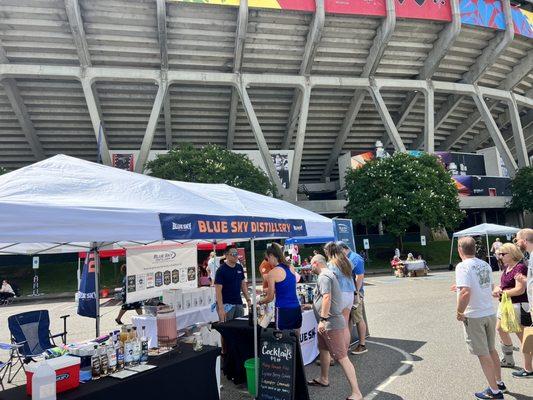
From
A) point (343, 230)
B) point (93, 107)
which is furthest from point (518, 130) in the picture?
point (93, 107)

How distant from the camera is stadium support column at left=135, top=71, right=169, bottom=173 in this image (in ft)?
97.2

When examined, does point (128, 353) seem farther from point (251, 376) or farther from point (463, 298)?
point (463, 298)

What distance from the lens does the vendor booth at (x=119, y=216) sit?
301cm

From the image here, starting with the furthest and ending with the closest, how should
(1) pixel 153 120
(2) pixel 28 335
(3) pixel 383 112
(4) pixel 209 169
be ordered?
(3) pixel 383 112, (1) pixel 153 120, (4) pixel 209 169, (2) pixel 28 335

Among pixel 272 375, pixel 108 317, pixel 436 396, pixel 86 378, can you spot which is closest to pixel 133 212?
pixel 86 378

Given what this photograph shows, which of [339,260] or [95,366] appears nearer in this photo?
[95,366]

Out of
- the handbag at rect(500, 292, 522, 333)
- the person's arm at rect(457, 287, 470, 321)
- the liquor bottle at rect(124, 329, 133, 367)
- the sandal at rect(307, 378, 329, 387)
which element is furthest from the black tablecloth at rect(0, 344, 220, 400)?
the handbag at rect(500, 292, 522, 333)

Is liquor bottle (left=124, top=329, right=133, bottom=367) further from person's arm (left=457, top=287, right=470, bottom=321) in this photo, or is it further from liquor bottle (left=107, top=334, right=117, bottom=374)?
person's arm (left=457, top=287, right=470, bottom=321)

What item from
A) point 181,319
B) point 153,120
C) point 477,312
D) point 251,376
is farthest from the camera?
point 153,120

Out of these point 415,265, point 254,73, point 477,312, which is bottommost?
point 415,265

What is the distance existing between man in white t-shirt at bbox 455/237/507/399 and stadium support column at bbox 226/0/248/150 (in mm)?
26110

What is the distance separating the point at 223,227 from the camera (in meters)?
4.35

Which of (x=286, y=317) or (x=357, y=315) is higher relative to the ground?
(x=286, y=317)

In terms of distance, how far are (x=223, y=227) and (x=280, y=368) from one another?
183 centimetres
